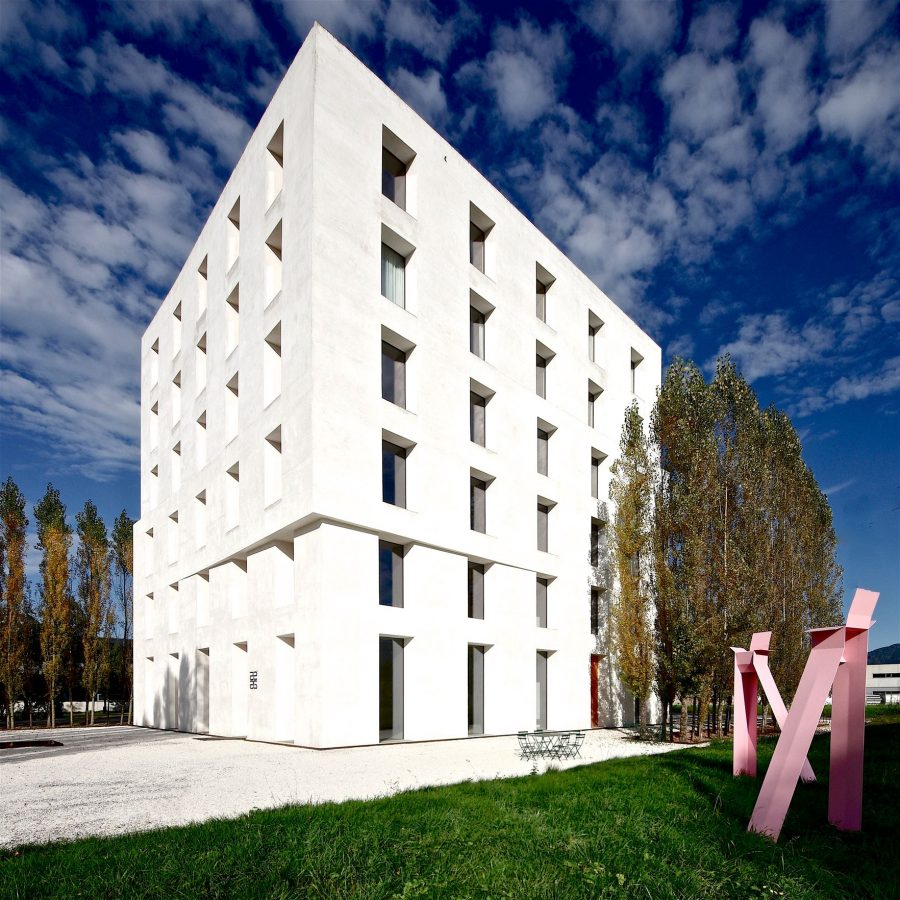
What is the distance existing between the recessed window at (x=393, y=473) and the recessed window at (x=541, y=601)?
771 cm

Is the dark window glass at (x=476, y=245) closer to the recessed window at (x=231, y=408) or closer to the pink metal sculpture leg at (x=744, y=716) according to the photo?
the recessed window at (x=231, y=408)

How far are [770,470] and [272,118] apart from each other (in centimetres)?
1967

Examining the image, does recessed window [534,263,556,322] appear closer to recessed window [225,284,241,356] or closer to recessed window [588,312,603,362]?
recessed window [588,312,603,362]

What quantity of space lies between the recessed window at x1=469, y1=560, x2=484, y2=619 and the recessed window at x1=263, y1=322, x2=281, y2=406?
25.4 feet

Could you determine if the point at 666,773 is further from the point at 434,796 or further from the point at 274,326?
the point at 274,326

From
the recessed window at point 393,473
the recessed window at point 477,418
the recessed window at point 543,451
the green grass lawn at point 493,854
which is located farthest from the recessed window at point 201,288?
the green grass lawn at point 493,854

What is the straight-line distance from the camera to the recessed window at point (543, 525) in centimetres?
2664

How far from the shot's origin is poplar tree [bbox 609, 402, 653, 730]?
833 inches

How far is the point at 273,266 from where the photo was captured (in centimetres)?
2214

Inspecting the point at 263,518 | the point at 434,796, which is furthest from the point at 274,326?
the point at 434,796

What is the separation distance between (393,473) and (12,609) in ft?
73.7

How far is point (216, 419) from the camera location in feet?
82.9

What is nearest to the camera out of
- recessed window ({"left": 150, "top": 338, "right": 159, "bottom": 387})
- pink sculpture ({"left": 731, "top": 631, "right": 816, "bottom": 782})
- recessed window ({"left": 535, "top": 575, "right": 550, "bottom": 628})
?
pink sculpture ({"left": 731, "top": 631, "right": 816, "bottom": 782})

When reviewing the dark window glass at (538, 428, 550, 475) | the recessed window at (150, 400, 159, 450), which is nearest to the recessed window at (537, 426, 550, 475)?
the dark window glass at (538, 428, 550, 475)
